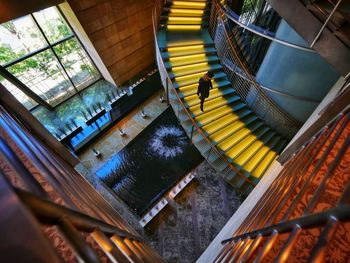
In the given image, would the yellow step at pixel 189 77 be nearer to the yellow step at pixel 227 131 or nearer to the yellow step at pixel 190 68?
the yellow step at pixel 190 68

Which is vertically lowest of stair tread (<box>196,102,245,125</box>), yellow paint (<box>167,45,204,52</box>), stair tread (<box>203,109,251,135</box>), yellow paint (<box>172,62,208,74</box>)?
stair tread (<box>203,109,251,135</box>)

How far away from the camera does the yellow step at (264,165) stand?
6551 millimetres

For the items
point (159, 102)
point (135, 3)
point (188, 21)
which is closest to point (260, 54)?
point (188, 21)

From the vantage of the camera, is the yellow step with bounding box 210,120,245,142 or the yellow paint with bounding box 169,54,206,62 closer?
the yellow step with bounding box 210,120,245,142

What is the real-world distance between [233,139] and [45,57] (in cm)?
718

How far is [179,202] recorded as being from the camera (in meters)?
6.49

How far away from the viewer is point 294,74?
18.6 ft

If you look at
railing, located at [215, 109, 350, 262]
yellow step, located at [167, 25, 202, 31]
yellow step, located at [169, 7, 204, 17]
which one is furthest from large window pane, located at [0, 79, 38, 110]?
railing, located at [215, 109, 350, 262]

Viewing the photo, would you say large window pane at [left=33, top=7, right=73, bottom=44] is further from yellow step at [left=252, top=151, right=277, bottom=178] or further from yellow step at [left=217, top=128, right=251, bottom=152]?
yellow step at [left=252, top=151, right=277, bottom=178]

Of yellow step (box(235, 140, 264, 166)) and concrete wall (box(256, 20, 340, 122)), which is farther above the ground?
concrete wall (box(256, 20, 340, 122))

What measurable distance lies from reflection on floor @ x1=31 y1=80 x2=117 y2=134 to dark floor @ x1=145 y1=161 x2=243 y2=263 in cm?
468

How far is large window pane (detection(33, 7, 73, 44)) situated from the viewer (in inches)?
267

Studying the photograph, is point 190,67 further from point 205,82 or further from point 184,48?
point 205,82

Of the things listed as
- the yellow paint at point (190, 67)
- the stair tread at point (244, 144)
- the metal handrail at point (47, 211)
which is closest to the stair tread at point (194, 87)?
the yellow paint at point (190, 67)
